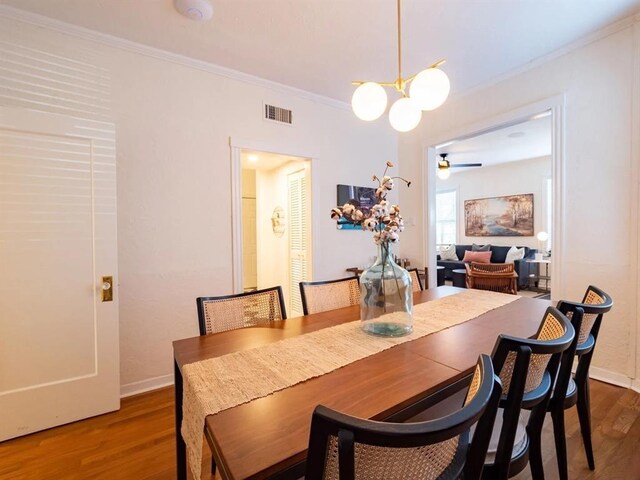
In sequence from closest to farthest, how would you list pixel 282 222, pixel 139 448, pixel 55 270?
pixel 139 448
pixel 55 270
pixel 282 222

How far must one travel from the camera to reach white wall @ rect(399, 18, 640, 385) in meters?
2.27

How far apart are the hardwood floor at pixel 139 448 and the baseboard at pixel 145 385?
21 cm

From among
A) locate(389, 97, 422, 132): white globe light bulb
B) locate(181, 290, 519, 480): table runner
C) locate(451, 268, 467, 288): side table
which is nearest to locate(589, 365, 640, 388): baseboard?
locate(181, 290, 519, 480): table runner

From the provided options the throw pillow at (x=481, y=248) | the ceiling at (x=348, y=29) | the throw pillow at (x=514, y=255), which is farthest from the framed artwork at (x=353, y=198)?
the throw pillow at (x=481, y=248)

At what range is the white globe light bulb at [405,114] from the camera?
1.62 m

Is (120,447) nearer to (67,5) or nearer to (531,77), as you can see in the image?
(67,5)

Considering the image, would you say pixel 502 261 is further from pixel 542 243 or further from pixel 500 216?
pixel 500 216

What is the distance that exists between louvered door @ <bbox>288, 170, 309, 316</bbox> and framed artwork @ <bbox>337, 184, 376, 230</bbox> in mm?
417

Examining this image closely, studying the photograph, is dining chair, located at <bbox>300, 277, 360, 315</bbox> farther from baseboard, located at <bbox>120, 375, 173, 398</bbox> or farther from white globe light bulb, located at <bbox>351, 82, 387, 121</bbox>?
baseboard, located at <bbox>120, 375, 173, 398</bbox>

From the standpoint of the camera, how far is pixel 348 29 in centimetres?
225

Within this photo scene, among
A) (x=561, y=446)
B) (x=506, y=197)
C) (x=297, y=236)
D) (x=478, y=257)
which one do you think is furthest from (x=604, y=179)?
(x=506, y=197)

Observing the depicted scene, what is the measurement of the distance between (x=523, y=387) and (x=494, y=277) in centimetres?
415

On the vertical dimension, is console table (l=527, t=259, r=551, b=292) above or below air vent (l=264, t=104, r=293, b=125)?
below

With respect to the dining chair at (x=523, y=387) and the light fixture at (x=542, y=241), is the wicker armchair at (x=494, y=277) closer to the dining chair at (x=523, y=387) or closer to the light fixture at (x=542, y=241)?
the light fixture at (x=542, y=241)
